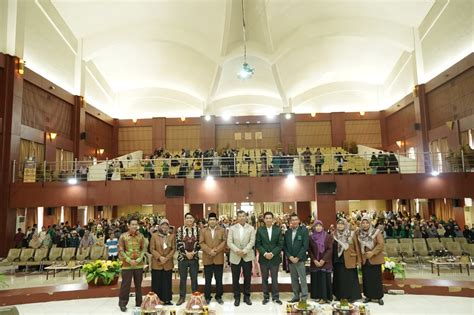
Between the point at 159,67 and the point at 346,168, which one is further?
the point at 159,67

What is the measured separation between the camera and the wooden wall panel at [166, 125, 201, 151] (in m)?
25.3

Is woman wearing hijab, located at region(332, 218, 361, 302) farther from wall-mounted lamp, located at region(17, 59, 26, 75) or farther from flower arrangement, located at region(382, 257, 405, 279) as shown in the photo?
wall-mounted lamp, located at region(17, 59, 26, 75)

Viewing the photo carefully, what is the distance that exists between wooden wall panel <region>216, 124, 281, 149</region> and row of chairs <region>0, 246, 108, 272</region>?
1488 cm

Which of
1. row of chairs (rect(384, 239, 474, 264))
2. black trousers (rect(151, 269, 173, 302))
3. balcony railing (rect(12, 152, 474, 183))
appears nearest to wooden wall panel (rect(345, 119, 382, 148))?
balcony railing (rect(12, 152, 474, 183))

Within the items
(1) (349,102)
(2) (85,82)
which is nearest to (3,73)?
(2) (85,82)

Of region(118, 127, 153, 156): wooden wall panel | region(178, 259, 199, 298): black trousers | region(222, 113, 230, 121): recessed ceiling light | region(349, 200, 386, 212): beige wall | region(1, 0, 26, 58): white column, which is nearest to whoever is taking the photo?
region(178, 259, 199, 298): black trousers

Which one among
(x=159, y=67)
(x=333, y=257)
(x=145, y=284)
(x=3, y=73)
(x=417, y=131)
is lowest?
(x=145, y=284)

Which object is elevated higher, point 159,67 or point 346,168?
point 159,67

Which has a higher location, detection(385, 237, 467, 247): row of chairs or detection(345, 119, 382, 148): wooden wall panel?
detection(345, 119, 382, 148): wooden wall panel

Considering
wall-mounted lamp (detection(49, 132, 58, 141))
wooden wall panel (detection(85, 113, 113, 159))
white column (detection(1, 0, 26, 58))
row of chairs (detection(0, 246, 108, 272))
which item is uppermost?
white column (detection(1, 0, 26, 58))

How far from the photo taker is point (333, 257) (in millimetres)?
6871

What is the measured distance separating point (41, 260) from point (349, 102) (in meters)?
21.6

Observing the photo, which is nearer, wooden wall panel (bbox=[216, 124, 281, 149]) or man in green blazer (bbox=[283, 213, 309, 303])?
man in green blazer (bbox=[283, 213, 309, 303])

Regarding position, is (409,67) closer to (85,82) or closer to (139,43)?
(139,43)
